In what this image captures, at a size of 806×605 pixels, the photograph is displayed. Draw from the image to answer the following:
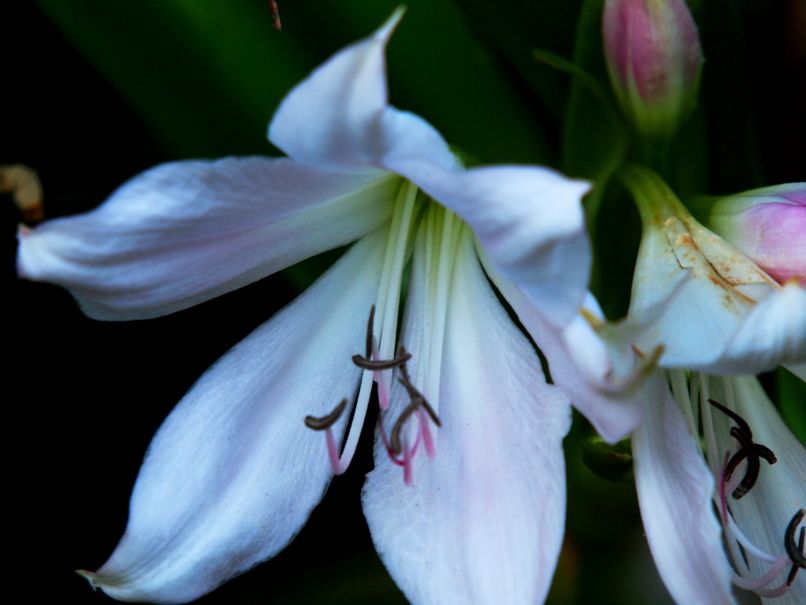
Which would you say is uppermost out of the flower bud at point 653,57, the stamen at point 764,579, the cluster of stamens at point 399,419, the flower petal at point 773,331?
the flower bud at point 653,57

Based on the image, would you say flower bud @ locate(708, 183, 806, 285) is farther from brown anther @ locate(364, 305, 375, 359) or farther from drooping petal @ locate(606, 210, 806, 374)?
brown anther @ locate(364, 305, 375, 359)

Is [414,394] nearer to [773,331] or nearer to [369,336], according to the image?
[369,336]

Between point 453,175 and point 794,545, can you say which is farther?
point 794,545

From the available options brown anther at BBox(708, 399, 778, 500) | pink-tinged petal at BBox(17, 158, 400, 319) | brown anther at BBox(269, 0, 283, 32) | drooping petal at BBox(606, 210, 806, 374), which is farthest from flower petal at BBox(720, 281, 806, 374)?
brown anther at BBox(269, 0, 283, 32)

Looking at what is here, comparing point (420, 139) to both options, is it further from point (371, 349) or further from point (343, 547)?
point (343, 547)

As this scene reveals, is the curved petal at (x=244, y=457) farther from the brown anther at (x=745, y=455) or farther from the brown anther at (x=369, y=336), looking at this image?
the brown anther at (x=745, y=455)

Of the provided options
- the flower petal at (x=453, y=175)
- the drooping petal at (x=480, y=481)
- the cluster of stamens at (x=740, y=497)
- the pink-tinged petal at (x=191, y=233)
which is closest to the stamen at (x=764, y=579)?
the cluster of stamens at (x=740, y=497)

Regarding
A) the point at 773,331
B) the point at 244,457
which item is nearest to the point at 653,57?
the point at 773,331
